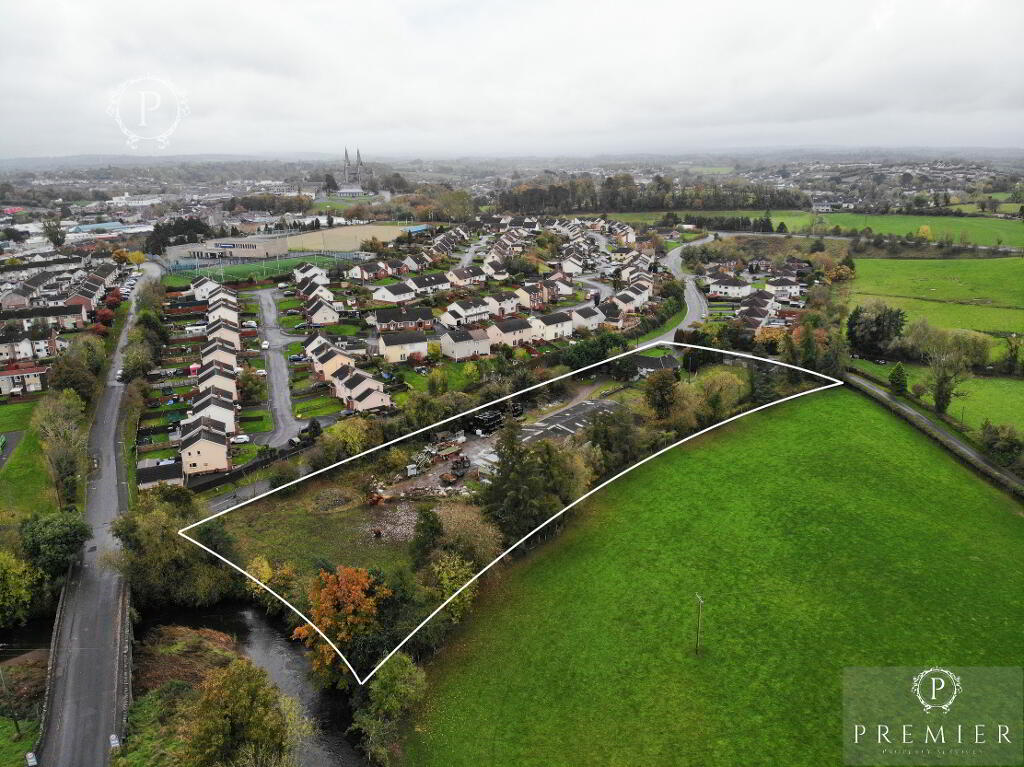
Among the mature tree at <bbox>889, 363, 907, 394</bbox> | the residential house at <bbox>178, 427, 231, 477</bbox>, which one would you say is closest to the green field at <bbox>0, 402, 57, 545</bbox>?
the residential house at <bbox>178, 427, 231, 477</bbox>

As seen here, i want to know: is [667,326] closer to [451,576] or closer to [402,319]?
[402,319]

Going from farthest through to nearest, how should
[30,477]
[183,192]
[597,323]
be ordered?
[183,192] → [597,323] → [30,477]

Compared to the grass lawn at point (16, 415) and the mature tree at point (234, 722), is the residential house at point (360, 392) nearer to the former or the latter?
the grass lawn at point (16, 415)

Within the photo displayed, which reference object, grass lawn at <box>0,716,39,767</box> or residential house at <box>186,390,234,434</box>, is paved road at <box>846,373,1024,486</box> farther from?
grass lawn at <box>0,716,39,767</box>

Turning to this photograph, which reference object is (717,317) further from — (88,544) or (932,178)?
(932,178)

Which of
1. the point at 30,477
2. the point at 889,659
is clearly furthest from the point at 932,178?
the point at 30,477

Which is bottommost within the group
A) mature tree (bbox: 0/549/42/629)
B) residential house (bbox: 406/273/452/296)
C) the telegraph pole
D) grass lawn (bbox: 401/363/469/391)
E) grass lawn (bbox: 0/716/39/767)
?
grass lawn (bbox: 0/716/39/767)
